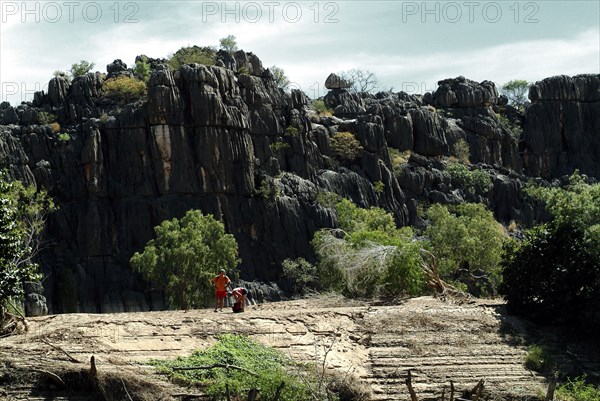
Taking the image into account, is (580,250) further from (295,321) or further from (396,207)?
(396,207)

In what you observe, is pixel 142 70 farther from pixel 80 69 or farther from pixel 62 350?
pixel 62 350

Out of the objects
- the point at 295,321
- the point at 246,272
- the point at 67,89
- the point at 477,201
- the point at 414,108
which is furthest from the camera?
the point at 414,108

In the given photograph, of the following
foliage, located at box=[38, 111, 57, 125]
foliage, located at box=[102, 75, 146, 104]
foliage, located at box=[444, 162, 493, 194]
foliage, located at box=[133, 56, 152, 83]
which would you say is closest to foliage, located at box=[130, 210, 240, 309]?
foliage, located at box=[38, 111, 57, 125]

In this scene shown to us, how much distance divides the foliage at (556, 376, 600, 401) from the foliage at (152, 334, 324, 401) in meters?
6.68

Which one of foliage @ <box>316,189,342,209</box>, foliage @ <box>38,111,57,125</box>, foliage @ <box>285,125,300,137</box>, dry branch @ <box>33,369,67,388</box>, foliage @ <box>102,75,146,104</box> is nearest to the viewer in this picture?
dry branch @ <box>33,369,67,388</box>

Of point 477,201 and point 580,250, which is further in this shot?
point 477,201

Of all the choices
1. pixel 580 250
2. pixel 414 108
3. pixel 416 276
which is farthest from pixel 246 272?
pixel 580 250

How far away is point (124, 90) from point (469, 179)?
99.7 feet

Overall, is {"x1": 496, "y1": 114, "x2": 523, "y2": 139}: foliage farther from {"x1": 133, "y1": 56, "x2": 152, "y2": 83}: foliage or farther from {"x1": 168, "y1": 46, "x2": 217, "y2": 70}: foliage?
{"x1": 133, "y1": 56, "x2": 152, "y2": 83}: foliage

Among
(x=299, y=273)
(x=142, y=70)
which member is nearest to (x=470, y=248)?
(x=299, y=273)

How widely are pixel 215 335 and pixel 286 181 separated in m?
51.0

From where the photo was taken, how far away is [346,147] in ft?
268

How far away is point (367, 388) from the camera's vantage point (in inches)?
926

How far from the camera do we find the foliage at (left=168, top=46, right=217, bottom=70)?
255 ft
